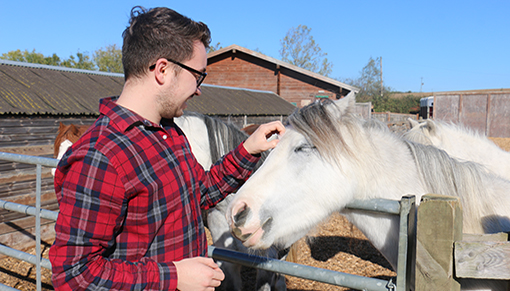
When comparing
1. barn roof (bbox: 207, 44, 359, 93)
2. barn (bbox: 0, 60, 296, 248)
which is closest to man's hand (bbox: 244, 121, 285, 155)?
barn (bbox: 0, 60, 296, 248)

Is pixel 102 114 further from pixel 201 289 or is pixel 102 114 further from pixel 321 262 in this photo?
pixel 321 262

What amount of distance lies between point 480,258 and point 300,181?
78cm

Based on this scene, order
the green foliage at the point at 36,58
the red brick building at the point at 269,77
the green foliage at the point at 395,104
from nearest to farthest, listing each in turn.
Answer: the red brick building at the point at 269,77
the green foliage at the point at 36,58
the green foliage at the point at 395,104

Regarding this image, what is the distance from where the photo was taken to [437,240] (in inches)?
46.5

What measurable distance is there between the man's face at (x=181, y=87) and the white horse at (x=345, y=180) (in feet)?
1.81

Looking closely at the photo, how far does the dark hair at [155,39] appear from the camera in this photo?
3.77 feet

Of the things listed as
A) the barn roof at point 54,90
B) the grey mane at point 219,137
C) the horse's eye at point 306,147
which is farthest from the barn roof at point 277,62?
the horse's eye at point 306,147

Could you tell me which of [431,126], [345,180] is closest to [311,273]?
[345,180]

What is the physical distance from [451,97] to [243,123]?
26.0 feet

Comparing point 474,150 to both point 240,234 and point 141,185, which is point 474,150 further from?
point 141,185

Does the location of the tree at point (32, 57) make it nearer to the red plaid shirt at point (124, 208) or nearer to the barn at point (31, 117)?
the barn at point (31, 117)

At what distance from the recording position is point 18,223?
5793 mm

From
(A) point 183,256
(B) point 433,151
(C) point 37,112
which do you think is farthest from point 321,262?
(C) point 37,112

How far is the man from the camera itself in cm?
97
